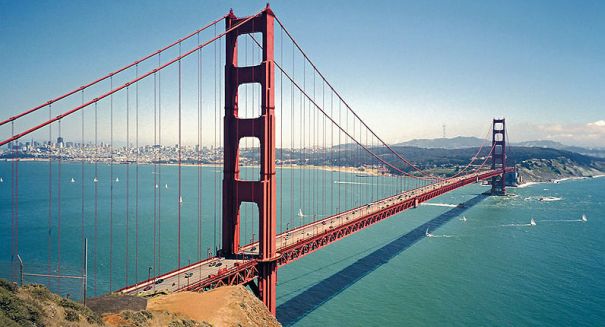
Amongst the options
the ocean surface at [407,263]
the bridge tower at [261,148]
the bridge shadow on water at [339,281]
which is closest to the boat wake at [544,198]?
the ocean surface at [407,263]

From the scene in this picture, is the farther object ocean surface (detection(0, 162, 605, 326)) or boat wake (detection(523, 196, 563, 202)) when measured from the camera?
boat wake (detection(523, 196, 563, 202))

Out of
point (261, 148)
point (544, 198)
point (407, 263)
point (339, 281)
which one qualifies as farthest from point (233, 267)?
point (544, 198)

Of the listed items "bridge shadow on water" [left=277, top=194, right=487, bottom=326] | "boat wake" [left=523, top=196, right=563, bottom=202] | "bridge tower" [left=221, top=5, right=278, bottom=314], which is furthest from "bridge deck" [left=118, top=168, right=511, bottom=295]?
"boat wake" [left=523, top=196, right=563, bottom=202]

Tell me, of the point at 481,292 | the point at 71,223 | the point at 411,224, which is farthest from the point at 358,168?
the point at 481,292

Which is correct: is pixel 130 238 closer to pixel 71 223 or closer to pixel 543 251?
pixel 71 223

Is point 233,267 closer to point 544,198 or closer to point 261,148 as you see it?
point 261,148

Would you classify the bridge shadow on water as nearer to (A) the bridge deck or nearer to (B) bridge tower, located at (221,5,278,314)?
(B) bridge tower, located at (221,5,278,314)
